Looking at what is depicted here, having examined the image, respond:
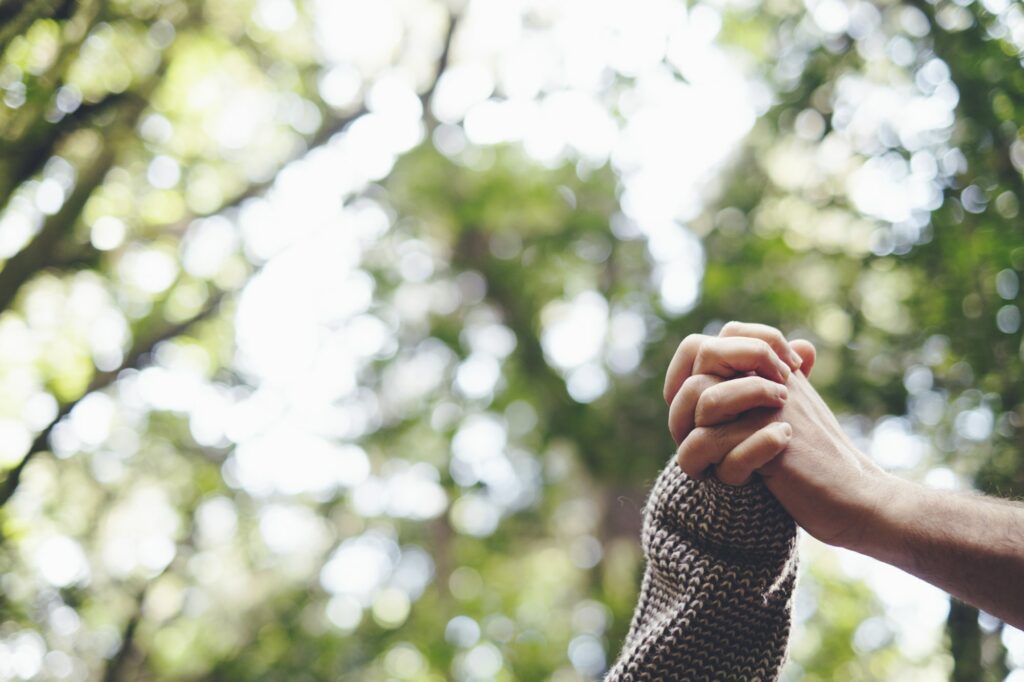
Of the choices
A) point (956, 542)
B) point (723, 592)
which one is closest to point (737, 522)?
point (723, 592)

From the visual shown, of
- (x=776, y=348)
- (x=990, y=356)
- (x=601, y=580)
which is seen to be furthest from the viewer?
(x=601, y=580)

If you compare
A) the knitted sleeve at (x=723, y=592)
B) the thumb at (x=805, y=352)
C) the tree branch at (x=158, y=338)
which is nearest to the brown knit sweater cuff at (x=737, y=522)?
the knitted sleeve at (x=723, y=592)

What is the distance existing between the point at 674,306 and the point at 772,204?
1.13 m

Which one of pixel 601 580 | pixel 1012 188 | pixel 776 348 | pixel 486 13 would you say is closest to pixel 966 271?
pixel 1012 188

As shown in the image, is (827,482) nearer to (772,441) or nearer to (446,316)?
(772,441)

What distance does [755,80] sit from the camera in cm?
612

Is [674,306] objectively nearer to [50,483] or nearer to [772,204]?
[772,204]

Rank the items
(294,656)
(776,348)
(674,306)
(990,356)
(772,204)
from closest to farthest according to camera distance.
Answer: (776,348) < (990,356) < (674,306) < (772,204) < (294,656)

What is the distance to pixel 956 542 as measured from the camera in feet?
4.43

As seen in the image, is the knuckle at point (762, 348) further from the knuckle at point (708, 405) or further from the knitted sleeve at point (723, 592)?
the knitted sleeve at point (723, 592)

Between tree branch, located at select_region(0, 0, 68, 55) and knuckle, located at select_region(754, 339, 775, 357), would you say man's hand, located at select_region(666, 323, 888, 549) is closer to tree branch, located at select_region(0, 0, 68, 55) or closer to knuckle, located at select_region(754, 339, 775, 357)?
knuckle, located at select_region(754, 339, 775, 357)

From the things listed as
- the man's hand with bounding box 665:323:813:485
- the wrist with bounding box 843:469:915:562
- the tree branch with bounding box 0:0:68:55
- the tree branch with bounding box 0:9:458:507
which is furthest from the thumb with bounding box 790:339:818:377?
the tree branch with bounding box 0:9:458:507

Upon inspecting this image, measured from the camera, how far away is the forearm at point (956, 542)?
1.31 metres

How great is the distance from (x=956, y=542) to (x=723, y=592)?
1.30 ft
